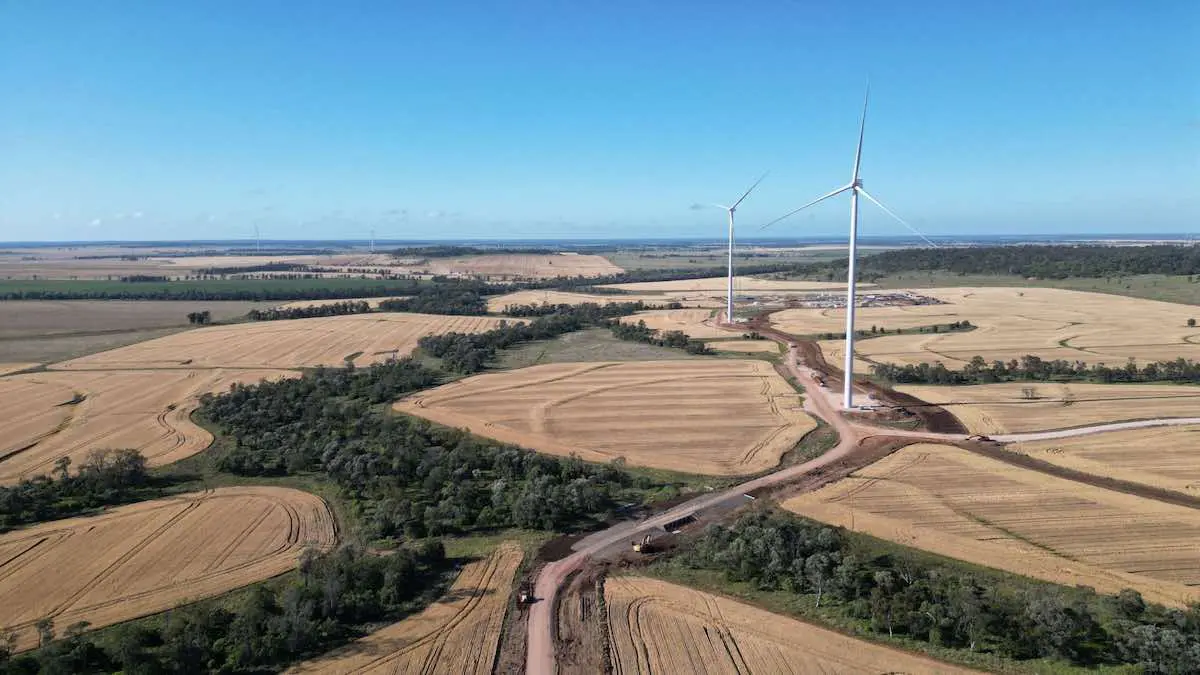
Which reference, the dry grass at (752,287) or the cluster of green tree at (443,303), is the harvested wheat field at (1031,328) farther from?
the cluster of green tree at (443,303)

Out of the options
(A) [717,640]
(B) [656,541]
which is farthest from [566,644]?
(B) [656,541]

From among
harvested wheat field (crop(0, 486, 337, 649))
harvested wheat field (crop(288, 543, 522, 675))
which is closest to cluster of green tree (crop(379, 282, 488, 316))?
harvested wheat field (crop(0, 486, 337, 649))

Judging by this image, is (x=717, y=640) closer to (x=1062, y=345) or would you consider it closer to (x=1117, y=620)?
(x=1117, y=620)

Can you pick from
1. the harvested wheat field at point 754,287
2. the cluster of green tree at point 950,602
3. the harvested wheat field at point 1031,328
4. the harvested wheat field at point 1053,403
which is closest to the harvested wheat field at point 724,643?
the cluster of green tree at point 950,602

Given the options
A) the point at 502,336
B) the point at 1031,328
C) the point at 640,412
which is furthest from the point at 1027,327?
the point at 502,336

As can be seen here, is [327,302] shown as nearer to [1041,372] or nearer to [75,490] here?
[75,490]

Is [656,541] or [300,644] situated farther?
[656,541]
